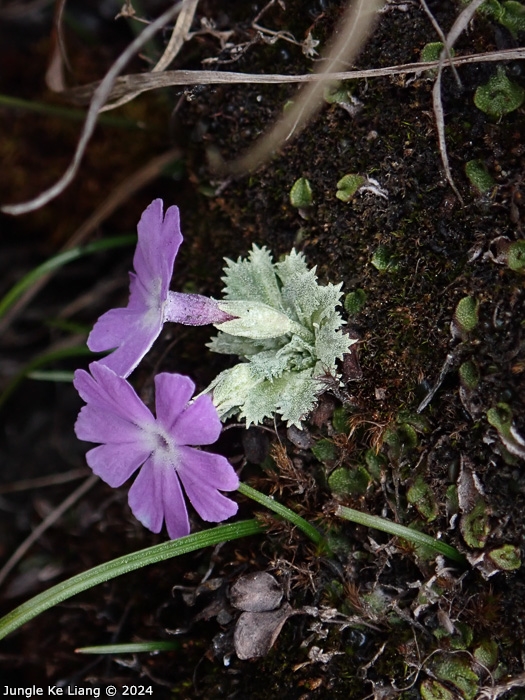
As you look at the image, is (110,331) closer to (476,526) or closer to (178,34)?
(178,34)

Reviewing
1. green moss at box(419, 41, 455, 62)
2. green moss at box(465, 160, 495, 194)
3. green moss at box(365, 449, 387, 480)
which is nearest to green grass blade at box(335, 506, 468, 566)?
green moss at box(365, 449, 387, 480)

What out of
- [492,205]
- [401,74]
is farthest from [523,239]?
[401,74]

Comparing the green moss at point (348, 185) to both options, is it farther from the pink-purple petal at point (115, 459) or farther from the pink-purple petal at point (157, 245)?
the pink-purple petal at point (115, 459)

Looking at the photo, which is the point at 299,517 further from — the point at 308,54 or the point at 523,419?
the point at 308,54

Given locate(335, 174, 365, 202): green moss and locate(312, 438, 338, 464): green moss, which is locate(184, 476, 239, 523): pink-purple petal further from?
locate(335, 174, 365, 202): green moss

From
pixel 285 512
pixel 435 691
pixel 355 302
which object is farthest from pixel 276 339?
pixel 435 691

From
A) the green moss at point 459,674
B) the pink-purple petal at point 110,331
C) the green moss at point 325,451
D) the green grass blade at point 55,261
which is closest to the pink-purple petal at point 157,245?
the pink-purple petal at point 110,331
